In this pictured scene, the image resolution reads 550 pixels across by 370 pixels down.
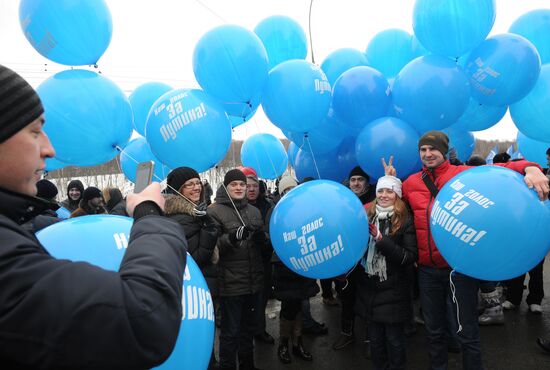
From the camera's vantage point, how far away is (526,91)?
3.34 m

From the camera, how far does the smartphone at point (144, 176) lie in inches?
49.8

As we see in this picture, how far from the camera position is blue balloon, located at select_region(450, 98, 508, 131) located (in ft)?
12.9

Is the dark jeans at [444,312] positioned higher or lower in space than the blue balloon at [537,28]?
lower

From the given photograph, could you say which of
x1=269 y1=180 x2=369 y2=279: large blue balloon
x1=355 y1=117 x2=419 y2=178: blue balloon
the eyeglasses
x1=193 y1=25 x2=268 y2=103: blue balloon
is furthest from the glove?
x1=193 y1=25 x2=268 y2=103: blue balloon

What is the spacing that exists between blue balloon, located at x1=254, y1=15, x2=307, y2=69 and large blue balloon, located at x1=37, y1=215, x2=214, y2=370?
3541mm

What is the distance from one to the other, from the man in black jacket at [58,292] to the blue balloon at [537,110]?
3954 millimetres

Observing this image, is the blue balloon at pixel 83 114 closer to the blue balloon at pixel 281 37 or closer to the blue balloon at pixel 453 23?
the blue balloon at pixel 281 37

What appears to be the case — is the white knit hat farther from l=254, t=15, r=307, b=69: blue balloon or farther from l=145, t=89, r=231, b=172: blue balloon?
l=254, t=15, r=307, b=69: blue balloon

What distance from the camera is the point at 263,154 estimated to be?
621cm

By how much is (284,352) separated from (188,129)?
7.79ft

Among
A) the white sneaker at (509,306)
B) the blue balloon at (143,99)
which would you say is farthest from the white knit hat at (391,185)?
the blue balloon at (143,99)

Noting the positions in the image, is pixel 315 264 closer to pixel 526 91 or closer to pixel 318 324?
pixel 318 324

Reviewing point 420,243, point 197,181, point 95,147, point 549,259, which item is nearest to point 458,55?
point 420,243

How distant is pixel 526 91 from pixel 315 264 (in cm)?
278
